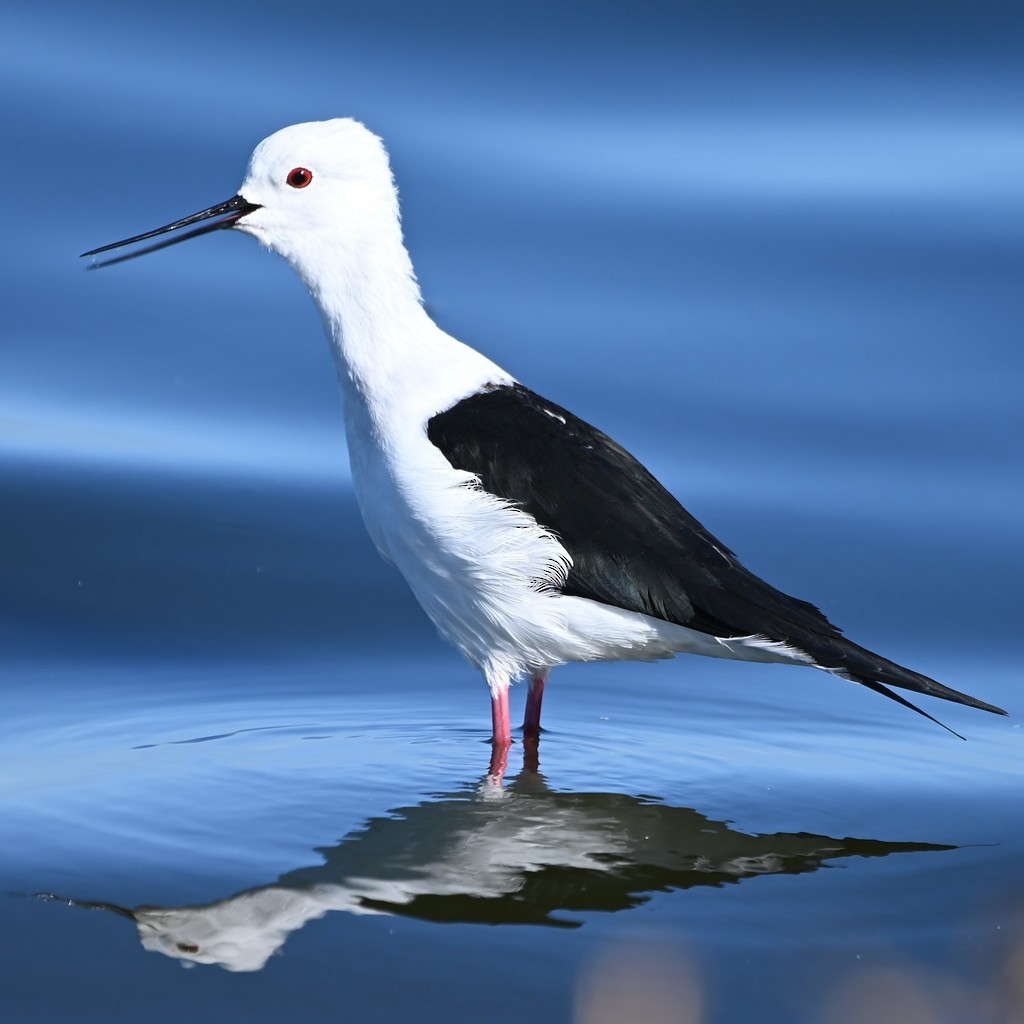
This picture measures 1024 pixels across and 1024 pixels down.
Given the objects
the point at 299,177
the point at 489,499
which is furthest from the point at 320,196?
the point at 489,499

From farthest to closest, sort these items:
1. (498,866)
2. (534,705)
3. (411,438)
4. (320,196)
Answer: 1. (534,705)
2. (320,196)
3. (411,438)
4. (498,866)

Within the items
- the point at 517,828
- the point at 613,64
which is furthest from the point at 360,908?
the point at 613,64

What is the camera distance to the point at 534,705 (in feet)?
19.6

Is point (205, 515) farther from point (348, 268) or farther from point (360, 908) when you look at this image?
point (360, 908)

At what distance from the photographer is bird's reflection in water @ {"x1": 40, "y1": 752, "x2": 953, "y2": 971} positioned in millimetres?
4441

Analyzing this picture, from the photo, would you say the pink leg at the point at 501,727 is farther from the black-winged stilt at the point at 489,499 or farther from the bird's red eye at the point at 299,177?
the bird's red eye at the point at 299,177

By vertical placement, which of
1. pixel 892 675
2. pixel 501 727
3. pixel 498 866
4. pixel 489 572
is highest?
pixel 489 572

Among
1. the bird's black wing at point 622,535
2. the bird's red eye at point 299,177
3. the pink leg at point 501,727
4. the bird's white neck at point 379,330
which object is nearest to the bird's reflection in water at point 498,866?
the pink leg at point 501,727

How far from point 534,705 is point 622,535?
77cm

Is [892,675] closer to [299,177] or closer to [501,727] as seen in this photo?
[501,727]

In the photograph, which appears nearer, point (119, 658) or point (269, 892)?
point (269, 892)

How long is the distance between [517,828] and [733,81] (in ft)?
15.7

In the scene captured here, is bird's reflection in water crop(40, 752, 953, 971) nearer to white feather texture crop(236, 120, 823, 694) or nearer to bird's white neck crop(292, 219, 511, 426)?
white feather texture crop(236, 120, 823, 694)

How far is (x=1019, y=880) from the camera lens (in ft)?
15.9
